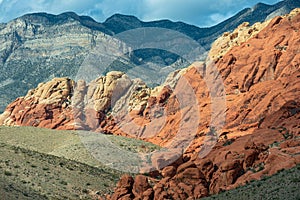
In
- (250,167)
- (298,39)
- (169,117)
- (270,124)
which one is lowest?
(250,167)

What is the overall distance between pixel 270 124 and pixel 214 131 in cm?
2116

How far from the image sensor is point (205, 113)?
99.3 m

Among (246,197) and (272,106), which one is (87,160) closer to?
(272,106)

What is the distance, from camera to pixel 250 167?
50.5 metres

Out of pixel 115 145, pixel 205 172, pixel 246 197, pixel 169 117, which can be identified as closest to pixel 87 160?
pixel 115 145

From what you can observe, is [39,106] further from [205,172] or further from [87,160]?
[205,172]

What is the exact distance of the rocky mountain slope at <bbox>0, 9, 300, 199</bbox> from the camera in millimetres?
51344

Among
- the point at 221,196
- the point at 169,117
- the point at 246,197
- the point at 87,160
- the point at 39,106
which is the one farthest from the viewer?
the point at 39,106

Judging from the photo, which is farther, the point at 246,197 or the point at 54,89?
the point at 54,89

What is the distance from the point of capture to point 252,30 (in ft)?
393

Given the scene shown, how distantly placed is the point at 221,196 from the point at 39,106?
314 ft

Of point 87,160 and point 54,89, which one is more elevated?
point 54,89

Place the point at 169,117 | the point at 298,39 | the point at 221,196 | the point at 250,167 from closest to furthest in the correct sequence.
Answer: the point at 221,196
the point at 250,167
the point at 298,39
the point at 169,117

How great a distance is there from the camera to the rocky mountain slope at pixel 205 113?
5134 cm
